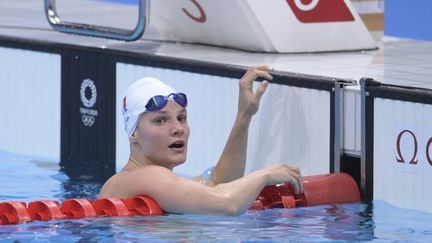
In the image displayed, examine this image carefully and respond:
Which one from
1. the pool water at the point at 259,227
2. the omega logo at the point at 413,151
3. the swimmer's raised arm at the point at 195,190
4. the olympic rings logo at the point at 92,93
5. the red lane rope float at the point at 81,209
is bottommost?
the pool water at the point at 259,227

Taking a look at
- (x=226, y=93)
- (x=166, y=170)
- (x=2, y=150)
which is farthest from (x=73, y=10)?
(x=166, y=170)

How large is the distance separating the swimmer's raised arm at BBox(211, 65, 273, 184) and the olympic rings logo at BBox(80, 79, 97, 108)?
71.8 inches

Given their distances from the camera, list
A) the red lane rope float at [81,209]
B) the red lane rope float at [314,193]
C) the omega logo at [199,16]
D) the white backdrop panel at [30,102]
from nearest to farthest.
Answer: the red lane rope float at [81,209]
the red lane rope float at [314,193]
the omega logo at [199,16]
the white backdrop panel at [30,102]

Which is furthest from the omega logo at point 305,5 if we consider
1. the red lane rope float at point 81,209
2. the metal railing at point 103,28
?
the red lane rope float at point 81,209

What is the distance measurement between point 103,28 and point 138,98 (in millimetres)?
2419

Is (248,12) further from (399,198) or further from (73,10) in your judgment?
(73,10)

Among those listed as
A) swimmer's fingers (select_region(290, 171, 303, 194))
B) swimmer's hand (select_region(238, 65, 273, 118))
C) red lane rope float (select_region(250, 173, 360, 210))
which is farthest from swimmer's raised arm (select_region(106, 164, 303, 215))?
swimmer's hand (select_region(238, 65, 273, 118))

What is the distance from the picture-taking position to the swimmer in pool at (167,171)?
4.68m

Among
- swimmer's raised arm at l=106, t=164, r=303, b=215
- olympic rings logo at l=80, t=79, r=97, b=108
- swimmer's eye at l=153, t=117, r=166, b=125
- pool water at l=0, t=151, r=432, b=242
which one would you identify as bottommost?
pool water at l=0, t=151, r=432, b=242

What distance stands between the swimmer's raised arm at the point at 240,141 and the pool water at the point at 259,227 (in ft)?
0.74

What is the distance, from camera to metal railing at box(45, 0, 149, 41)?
7004 mm

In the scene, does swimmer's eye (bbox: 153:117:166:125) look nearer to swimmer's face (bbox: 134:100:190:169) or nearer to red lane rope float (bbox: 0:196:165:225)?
swimmer's face (bbox: 134:100:190:169)

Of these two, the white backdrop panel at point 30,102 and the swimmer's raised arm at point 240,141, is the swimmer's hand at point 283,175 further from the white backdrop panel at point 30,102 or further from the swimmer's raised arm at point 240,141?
the white backdrop panel at point 30,102

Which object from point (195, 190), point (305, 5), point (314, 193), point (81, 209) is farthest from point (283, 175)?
point (305, 5)
